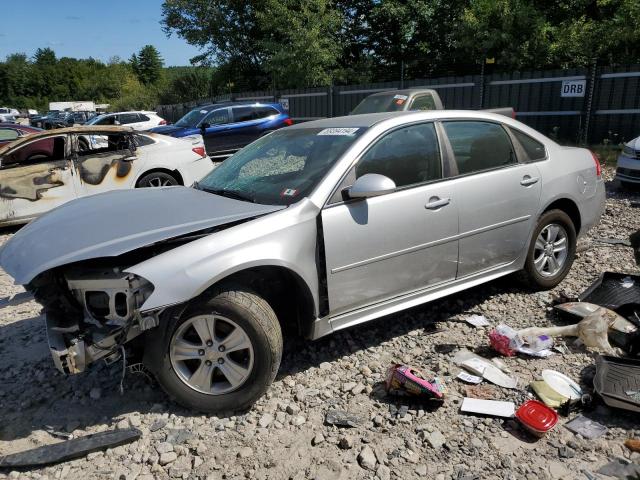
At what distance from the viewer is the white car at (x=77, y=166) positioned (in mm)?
7344

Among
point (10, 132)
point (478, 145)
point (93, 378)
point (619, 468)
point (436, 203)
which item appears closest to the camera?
point (619, 468)

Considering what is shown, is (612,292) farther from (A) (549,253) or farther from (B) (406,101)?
(B) (406,101)

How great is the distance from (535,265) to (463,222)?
1104 mm

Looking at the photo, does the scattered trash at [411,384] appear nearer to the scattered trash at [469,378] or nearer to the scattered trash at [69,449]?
the scattered trash at [469,378]

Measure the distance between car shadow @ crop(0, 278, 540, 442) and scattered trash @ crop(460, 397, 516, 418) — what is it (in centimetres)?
44

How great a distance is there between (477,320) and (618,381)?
1197 mm

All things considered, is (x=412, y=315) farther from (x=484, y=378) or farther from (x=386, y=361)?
(x=484, y=378)

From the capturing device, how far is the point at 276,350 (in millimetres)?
2943

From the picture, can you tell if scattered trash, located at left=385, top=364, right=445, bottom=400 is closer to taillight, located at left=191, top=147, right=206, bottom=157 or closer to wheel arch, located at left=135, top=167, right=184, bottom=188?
wheel arch, located at left=135, top=167, right=184, bottom=188

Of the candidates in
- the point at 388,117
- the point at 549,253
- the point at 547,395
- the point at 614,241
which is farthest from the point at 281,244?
the point at 614,241

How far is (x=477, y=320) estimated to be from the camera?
13.3ft

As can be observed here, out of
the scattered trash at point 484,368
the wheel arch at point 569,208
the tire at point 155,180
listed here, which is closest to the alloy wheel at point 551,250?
the wheel arch at point 569,208

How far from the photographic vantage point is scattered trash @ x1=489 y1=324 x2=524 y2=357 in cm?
353

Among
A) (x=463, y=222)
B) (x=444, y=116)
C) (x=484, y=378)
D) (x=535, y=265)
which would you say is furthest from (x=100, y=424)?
(x=535, y=265)
